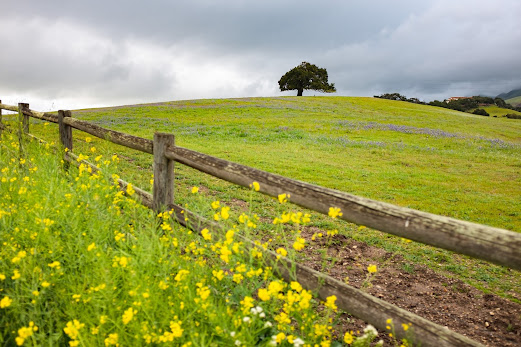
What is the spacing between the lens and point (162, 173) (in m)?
4.54

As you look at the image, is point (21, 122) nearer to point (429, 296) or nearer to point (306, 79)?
point (429, 296)

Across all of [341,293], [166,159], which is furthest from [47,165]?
[341,293]

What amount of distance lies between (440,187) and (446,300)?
7724 millimetres

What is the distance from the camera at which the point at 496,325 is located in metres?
4.61

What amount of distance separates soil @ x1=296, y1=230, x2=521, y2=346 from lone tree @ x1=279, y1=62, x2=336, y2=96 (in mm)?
62285

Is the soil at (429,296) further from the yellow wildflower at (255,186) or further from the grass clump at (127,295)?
the yellow wildflower at (255,186)

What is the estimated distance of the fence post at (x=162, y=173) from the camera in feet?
14.5

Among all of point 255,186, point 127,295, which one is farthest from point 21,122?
point 255,186

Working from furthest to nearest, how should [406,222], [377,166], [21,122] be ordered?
[377,166] → [21,122] → [406,222]

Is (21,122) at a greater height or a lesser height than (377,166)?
greater

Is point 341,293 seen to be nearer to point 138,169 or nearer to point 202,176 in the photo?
point 202,176

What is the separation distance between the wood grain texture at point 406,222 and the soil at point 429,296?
6.39 feet

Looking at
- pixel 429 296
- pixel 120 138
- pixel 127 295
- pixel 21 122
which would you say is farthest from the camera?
pixel 21 122

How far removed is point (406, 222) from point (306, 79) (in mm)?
66485
